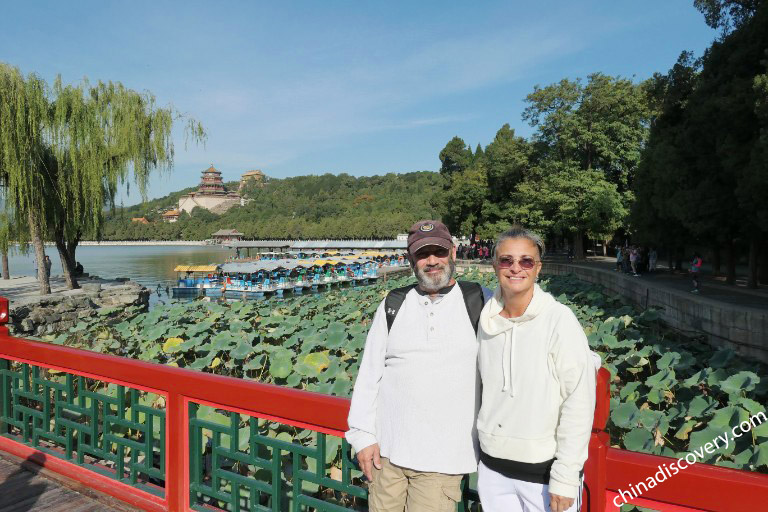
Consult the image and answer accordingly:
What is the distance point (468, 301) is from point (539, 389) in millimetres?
405

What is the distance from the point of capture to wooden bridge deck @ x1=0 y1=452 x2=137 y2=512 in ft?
9.61

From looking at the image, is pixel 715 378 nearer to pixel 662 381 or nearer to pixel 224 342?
pixel 662 381

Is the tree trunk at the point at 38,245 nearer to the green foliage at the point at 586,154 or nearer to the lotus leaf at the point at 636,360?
the lotus leaf at the point at 636,360

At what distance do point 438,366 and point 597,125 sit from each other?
90.2ft

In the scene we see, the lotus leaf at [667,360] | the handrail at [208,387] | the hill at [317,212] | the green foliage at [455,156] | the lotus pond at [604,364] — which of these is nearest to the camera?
the handrail at [208,387]

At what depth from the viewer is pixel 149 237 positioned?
399 ft

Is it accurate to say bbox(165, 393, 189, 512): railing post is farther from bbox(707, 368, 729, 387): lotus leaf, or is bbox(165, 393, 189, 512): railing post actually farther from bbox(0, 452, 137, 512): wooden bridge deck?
bbox(707, 368, 729, 387): lotus leaf

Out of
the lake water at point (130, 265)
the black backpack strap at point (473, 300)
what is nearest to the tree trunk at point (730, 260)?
the black backpack strap at point (473, 300)

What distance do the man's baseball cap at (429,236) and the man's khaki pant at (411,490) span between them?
0.77 metres

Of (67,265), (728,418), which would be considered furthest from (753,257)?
(67,265)

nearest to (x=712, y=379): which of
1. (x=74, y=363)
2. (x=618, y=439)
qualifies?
(x=618, y=439)

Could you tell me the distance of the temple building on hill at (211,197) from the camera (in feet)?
443

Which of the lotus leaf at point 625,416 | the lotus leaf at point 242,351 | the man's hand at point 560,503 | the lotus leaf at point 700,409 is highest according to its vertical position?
the man's hand at point 560,503

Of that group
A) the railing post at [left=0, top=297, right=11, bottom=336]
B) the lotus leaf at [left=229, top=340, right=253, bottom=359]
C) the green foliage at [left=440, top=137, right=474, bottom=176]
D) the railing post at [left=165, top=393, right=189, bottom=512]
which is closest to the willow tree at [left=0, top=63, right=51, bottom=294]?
the lotus leaf at [left=229, top=340, right=253, bottom=359]
